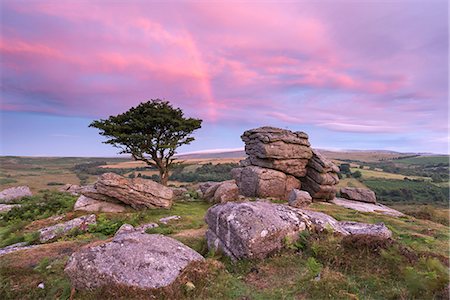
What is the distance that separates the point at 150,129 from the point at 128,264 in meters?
28.8

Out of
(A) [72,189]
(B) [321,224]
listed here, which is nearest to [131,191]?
(B) [321,224]

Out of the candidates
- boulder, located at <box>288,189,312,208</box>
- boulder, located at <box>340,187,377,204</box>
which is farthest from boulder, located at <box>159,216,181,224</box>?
boulder, located at <box>340,187,377,204</box>

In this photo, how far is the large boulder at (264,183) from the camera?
29737mm

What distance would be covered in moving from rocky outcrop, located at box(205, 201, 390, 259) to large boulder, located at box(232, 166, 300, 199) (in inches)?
650

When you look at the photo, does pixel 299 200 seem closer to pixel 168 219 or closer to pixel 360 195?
pixel 168 219

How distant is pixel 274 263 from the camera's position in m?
9.55

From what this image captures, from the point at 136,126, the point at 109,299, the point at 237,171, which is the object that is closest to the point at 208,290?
the point at 109,299

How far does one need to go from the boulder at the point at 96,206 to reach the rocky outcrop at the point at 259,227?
41.7 ft

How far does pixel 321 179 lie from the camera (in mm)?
31188

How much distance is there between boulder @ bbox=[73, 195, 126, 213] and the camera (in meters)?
21.2

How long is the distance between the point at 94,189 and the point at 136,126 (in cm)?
1282

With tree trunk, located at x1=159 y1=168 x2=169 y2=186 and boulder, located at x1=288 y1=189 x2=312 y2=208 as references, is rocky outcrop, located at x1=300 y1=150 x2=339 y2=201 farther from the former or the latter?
tree trunk, located at x1=159 y1=168 x2=169 y2=186

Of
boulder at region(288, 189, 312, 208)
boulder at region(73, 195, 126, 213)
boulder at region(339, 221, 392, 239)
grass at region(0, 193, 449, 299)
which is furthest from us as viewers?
boulder at region(288, 189, 312, 208)

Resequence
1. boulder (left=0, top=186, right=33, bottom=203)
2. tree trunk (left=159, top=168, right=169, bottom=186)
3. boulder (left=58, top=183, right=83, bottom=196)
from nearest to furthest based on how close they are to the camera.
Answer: boulder (left=0, top=186, right=33, bottom=203) < boulder (left=58, top=183, right=83, bottom=196) < tree trunk (left=159, top=168, right=169, bottom=186)
